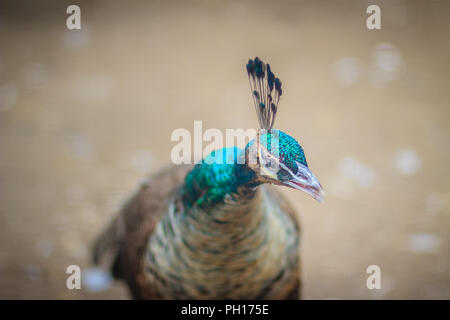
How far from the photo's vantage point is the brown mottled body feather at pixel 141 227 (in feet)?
5.64

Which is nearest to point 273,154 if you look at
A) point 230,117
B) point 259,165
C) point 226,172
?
point 259,165

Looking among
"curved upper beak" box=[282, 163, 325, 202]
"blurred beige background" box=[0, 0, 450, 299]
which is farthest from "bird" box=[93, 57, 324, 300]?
"blurred beige background" box=[0, 0, 450, 299]

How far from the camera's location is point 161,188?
1911 mm

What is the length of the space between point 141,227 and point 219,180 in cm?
60

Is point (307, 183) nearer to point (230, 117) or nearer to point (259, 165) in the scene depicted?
point (259, 165)

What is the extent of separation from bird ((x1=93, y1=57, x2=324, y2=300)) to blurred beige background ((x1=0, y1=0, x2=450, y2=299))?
2.20 feet

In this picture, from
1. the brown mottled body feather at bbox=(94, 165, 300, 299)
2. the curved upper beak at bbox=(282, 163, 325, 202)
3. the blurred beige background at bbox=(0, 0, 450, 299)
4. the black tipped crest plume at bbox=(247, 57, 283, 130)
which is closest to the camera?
the curved upper beak at bbox=(282, 163, 325, 202)

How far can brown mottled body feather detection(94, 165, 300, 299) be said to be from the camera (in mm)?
1719

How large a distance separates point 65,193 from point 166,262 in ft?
5.04

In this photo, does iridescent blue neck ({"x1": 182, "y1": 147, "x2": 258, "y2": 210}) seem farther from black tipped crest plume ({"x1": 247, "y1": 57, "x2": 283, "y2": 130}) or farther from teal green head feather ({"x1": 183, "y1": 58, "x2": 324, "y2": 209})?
black tipped crest plume ({"x1": 247, "y1": 57, "x2": 283, "y2": 130})

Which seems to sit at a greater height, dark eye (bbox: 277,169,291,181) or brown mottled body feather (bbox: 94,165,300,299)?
dark eye (bbox: 277,169,291,181)

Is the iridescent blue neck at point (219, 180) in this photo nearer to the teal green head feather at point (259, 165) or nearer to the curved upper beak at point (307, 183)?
the teal green head feather at point (259, 165)

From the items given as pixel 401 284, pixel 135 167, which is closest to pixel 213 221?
pixel 401 284

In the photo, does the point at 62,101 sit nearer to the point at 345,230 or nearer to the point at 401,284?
the point at 345,230
